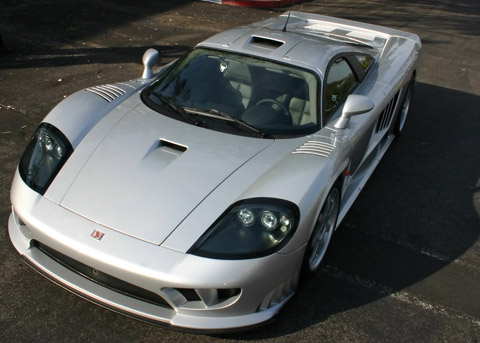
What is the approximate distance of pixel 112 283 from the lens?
2.90 m

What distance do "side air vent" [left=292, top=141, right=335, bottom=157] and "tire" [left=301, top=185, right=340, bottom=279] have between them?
0.78ft

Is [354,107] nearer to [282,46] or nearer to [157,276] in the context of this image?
[282,46]

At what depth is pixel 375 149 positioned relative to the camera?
15.7 ft

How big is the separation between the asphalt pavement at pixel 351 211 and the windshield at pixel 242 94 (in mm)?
1012

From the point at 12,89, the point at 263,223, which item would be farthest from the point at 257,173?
the point at 12,89

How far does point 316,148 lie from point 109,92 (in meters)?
1.65

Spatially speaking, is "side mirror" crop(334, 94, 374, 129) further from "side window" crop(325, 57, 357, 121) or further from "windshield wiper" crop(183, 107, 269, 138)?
"windshield wiper" crop(183, 107, 269, 138)

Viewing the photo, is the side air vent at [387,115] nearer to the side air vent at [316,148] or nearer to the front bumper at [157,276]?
the side air vent at [316,148]

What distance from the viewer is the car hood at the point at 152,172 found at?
9.81 ft

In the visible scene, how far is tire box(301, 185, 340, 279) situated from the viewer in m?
3.31

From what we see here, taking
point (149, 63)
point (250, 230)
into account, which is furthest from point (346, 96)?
point (250, 230)

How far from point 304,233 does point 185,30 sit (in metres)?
7.08

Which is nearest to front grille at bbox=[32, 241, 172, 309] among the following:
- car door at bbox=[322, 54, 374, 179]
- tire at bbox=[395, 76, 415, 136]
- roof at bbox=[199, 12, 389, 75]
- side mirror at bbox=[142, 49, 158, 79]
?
car door at bbox=[322, 54, 374, 179]

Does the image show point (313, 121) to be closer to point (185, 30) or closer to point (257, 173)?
point (257, 173)
